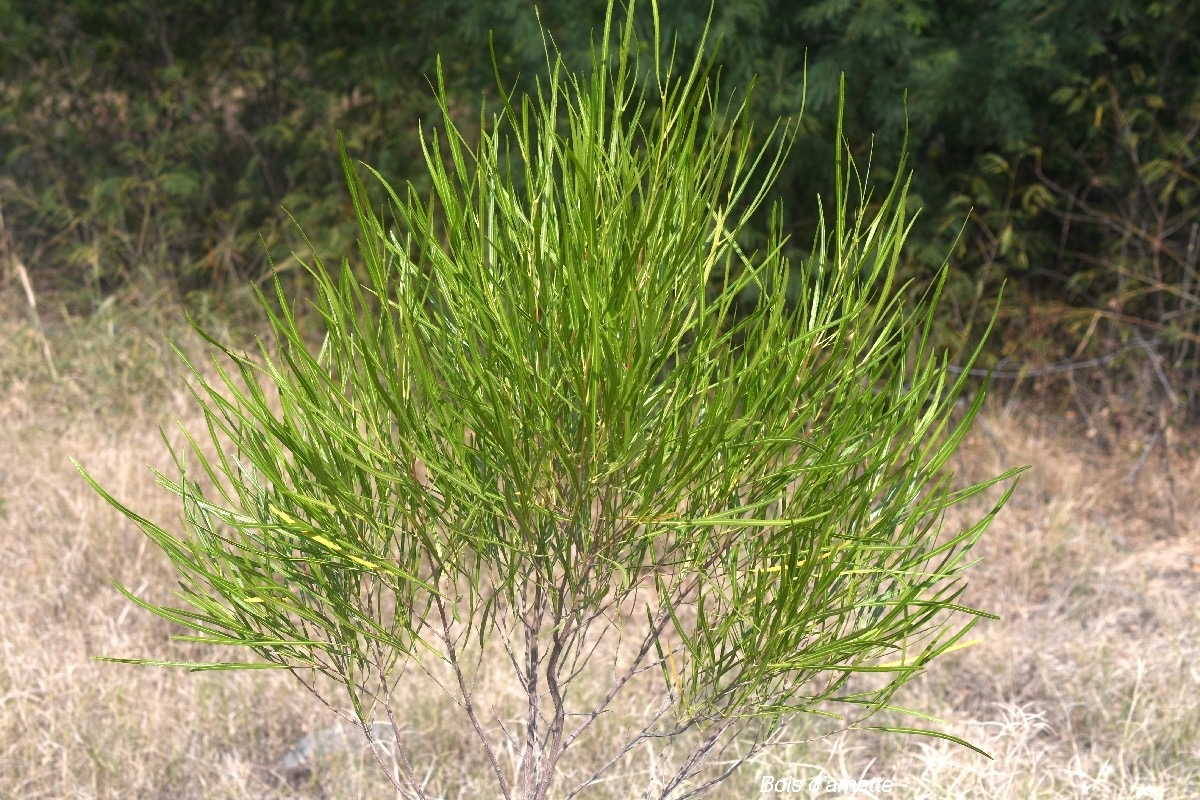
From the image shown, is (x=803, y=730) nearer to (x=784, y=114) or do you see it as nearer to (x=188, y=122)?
(x=784, y=114)

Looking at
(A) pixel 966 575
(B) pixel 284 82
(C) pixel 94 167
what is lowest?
(A) pixel 966 575

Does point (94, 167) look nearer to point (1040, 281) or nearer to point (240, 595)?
point (1040, 281)

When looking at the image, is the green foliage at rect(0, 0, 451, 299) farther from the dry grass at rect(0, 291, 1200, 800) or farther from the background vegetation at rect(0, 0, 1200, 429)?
the dry grass at rect(0, 291, 1200, 800)

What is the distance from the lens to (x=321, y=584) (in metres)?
1.28

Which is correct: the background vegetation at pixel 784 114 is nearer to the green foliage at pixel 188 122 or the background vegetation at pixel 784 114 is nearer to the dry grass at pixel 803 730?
the green foliage at pixel 188 122

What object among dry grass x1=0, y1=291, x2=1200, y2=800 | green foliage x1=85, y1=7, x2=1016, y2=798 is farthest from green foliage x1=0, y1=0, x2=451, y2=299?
green foliage x1=85, y1=7, x2=1016, y2=798

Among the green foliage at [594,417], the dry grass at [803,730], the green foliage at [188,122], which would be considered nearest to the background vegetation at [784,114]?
the green foliage at [188,122]

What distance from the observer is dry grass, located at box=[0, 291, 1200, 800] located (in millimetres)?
2516

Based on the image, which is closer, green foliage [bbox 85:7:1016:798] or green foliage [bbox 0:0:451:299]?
green foliage [bbox 85:7:1016:798]

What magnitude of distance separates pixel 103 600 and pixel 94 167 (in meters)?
3.78

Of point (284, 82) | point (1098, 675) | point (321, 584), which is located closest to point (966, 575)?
point (1098, 675)

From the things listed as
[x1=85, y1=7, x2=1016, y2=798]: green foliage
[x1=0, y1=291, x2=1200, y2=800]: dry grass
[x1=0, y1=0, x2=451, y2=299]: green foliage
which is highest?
[x1=85, y1=7, x2=1016, y2=798]: green foliage

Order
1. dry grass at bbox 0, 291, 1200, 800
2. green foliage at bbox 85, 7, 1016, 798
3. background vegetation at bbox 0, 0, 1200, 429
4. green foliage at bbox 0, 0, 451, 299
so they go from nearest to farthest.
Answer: green foliage at bbox 85, 7, 1016, 798
dry grass at bbox 0, 291, 1200, 800
background vegetation at bbox 0, 0, 1200, 429
green foliage at bbox 0, 0, 451, 299

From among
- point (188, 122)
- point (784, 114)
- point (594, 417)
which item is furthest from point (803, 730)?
point (188, 122)
